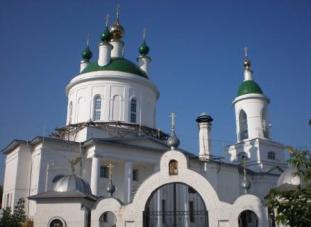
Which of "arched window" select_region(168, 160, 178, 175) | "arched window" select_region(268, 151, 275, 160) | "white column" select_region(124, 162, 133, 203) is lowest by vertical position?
"arched window" select_region(168, 160, 178, 175)

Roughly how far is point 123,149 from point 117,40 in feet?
35.1

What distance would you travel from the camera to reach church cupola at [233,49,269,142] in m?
31.0

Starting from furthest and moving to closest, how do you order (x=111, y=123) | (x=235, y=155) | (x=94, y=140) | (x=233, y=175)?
(x=235, y=155)
(x=233, y=175)
(x=111, y=123)
(x=94, y=140)

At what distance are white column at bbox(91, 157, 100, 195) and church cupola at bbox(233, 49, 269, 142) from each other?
13.7 meters

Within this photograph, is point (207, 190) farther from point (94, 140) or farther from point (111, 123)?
point (111, 123)

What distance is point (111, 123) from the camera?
86.7 feet

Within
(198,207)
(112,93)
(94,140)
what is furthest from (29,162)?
(198,207)

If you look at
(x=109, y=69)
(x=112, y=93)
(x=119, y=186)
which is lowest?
(x=119, y=186)

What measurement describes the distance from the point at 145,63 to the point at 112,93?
568cm

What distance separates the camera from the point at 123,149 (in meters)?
23.7

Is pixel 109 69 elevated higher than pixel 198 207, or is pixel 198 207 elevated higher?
pixel 109 69

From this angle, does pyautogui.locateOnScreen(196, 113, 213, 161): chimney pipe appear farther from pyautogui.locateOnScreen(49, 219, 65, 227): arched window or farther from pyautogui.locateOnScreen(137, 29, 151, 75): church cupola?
pyautogui.locateOnScreen(49, 219, 65, 227): arched window

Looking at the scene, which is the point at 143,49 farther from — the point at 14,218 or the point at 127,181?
the point at 14,218

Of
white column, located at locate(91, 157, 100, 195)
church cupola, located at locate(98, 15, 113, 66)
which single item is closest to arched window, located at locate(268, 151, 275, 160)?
church cupola, located at locate(98, 15, 113, 66)
